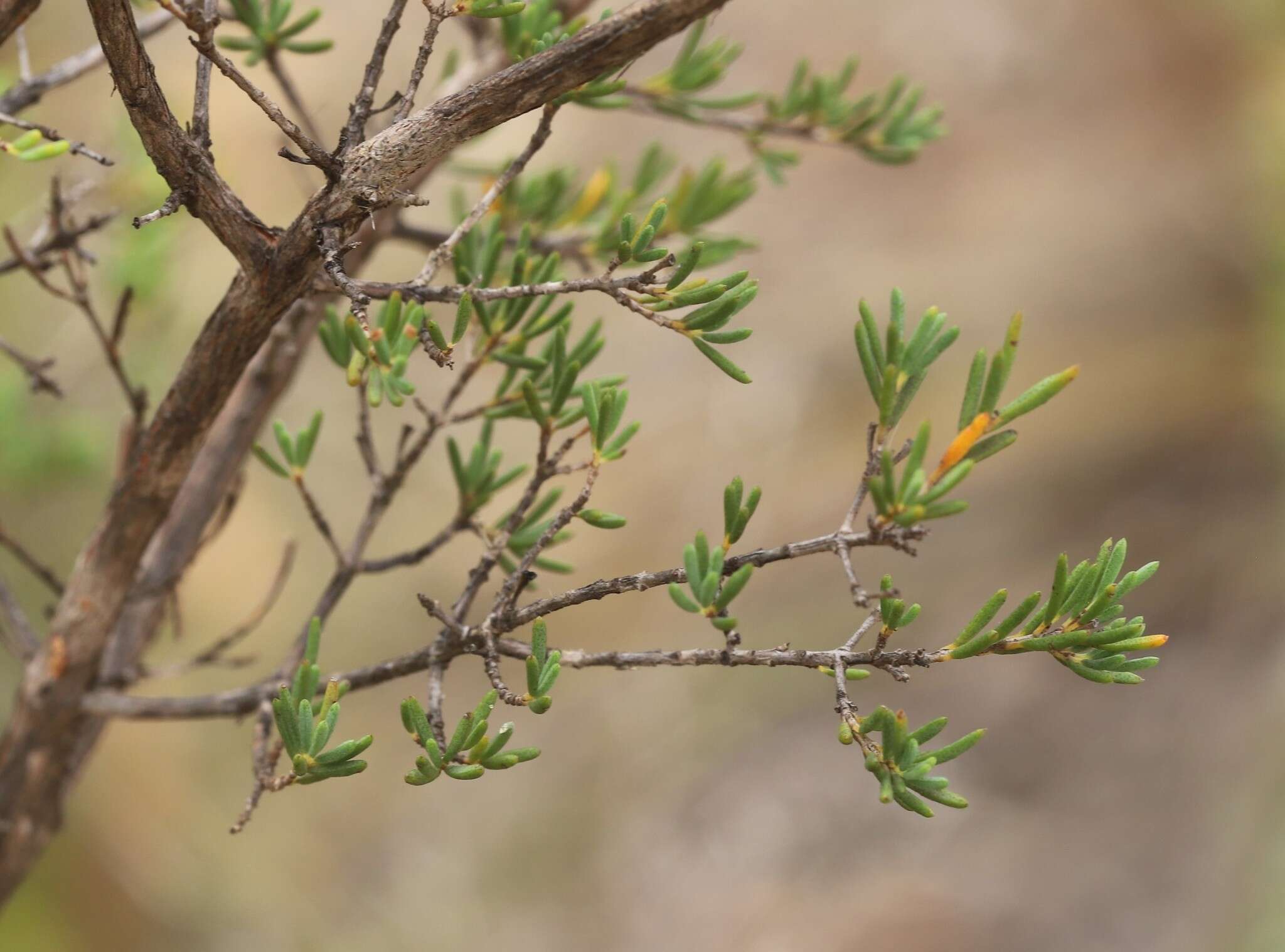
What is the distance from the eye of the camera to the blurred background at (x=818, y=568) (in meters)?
1.89

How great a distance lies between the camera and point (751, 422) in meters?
3.00

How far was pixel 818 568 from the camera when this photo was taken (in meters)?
2.61

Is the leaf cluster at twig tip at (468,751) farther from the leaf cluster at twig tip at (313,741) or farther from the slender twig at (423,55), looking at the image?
the slender twig at (423,55)

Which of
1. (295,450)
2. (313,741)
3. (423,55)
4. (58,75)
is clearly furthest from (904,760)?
(58,75)

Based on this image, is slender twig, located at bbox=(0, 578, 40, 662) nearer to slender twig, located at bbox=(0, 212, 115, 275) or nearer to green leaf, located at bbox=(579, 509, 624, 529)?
slender twig, located at bbox=(0, 212, 115, 275)

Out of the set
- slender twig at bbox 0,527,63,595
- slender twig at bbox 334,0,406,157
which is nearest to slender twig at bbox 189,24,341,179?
slender twig at bbox 334,0,406,157

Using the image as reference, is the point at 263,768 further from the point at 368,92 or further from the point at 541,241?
the point at 541,241

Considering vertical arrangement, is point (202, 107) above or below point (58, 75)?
below

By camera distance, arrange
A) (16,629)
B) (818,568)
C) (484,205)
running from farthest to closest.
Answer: (818,568) → (16,629) → (484,205)

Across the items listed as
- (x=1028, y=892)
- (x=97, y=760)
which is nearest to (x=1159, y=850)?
(x=1028, y=892)

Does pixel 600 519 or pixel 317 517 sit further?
pixel 317 517

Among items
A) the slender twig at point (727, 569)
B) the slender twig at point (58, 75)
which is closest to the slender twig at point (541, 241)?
the slender twig at point (58, 75)

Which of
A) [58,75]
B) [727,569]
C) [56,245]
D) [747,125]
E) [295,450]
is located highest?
[747,125]

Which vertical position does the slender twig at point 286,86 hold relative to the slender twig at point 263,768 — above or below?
above
